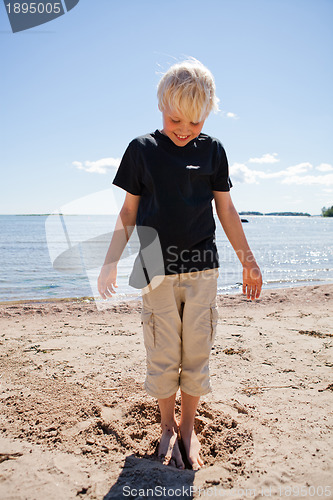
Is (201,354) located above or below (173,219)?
below

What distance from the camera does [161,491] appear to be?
60.4 inches

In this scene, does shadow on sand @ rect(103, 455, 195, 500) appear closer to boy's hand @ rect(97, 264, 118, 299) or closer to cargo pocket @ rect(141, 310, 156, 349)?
cargo pocket @ rect(141, 310, 156, 349)

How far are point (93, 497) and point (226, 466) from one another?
2.11 ft

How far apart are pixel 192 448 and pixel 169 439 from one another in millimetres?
131

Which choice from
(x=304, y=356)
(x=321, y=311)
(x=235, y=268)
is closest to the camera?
(x=304, y=356)

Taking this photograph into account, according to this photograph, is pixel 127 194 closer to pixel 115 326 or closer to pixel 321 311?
pixel 115 326

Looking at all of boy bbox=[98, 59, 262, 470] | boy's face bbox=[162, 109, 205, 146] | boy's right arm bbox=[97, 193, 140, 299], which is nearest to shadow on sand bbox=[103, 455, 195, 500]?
boy bbox=[98, 59, 262, 470]

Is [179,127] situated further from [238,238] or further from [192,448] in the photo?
[192,448]

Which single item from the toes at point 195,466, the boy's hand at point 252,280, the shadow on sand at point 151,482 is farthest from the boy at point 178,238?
the boy's hand at point 252,280

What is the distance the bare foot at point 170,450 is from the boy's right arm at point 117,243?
2.72 feet

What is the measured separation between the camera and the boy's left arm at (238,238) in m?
2.05

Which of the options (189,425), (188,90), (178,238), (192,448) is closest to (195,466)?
(192,448)

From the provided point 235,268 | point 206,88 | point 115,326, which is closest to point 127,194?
point 206,88

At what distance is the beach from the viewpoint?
5.19ft
